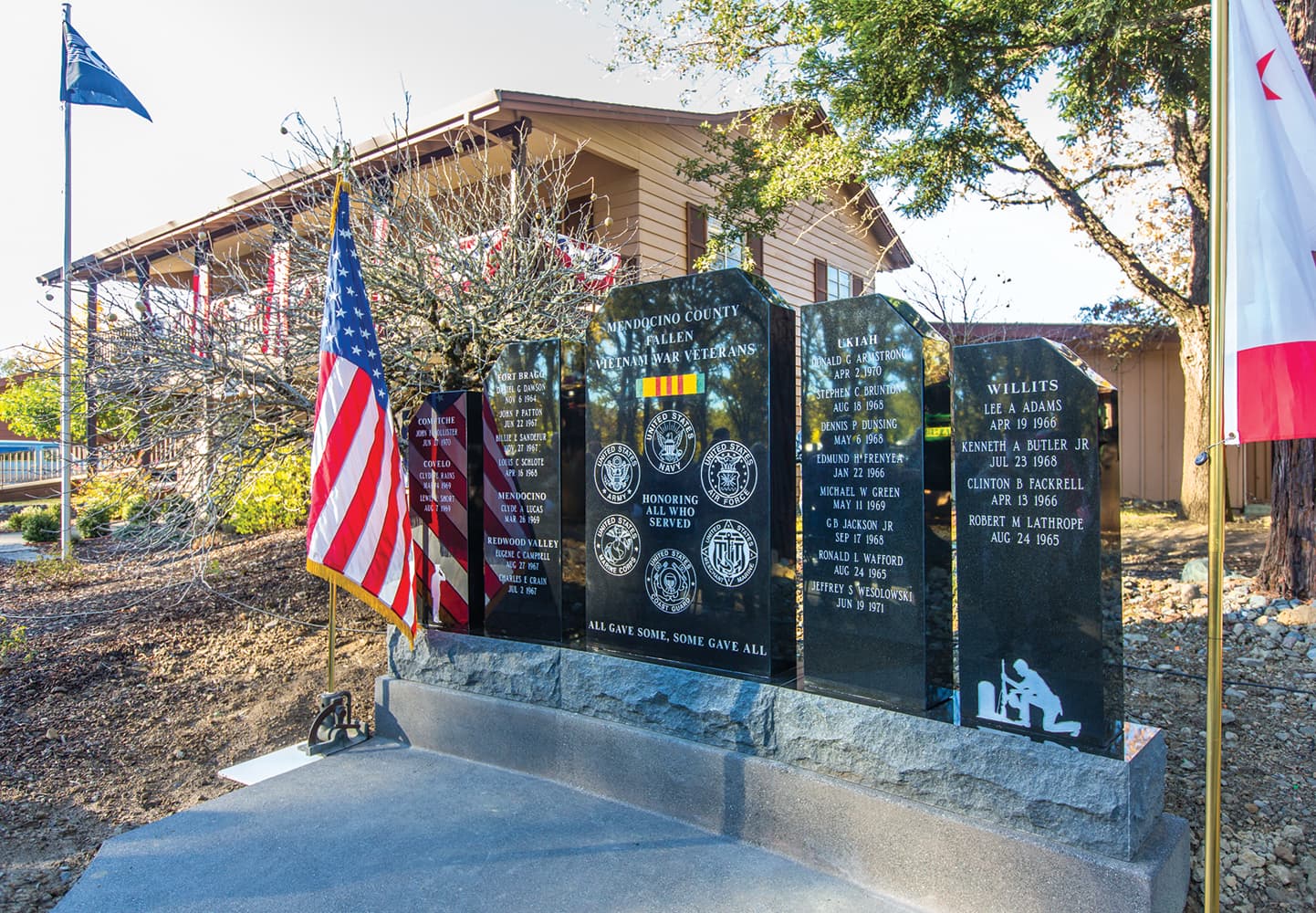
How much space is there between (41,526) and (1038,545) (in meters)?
15.5

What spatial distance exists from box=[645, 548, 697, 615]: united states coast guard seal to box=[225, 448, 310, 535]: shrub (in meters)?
6.06

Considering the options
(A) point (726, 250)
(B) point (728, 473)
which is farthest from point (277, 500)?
(B) point (728, 473)

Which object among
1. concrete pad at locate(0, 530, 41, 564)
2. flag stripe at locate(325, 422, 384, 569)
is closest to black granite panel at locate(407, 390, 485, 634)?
flag stripe at locate(325, 422, 384, 569)

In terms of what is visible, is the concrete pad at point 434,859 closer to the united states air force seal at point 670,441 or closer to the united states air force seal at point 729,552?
the united states air force seal at point 729,552

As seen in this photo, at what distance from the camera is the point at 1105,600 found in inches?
104

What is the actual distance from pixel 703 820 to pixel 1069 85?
23.3ft

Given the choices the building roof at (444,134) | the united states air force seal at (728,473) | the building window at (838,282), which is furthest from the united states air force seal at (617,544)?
the building window at (838,282)

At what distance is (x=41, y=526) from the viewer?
13.0 m

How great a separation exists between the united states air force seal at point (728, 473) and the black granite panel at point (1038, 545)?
944 millimetres

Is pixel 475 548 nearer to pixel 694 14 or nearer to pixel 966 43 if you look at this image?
pixel 966 43

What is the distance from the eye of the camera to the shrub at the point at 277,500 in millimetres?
9031

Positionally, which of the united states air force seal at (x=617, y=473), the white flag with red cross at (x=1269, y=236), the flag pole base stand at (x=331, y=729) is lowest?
the flag pole base stand at (x=331, y=729)

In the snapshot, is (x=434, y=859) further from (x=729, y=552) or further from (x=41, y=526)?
(x=41, y=526)

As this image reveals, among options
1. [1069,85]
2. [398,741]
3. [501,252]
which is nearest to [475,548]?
[398,741]
